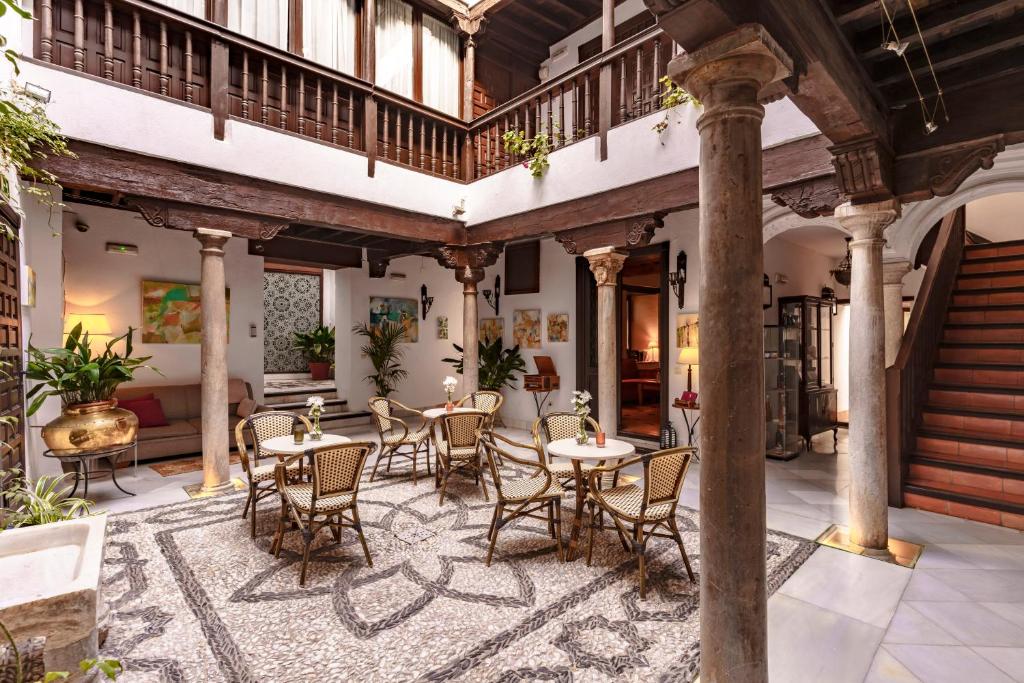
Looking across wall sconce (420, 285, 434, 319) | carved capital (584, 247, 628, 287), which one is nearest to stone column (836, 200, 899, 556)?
carved capital (584, 247, 628, 287)

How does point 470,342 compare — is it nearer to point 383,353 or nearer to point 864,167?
point 383,353

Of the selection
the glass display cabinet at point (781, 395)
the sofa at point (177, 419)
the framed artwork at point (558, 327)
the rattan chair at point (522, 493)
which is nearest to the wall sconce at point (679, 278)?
the glass display cabinet at point (781, 395)

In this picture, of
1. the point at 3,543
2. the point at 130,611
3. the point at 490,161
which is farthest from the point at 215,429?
the point at 490,161

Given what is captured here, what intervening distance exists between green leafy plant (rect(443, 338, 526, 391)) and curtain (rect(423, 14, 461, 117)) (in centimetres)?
401

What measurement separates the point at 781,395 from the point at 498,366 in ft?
14.7

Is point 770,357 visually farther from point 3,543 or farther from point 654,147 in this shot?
point 3,543

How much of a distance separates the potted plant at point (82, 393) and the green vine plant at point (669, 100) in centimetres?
507

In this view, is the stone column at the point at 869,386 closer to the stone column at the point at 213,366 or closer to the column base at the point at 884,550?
the column base at the point at 884,550

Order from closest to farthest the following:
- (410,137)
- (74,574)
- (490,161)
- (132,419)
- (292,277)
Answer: (74,574) < (132,419) < (410,137) < (490,161) < (292,277)

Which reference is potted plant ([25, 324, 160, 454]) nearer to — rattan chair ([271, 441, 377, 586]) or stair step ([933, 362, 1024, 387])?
rattan chair ([271, 441, 377, 586])

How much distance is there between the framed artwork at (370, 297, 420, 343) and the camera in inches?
362

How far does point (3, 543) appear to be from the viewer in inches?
79.7

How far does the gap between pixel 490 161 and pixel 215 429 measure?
459 centimetres

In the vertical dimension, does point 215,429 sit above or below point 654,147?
below
